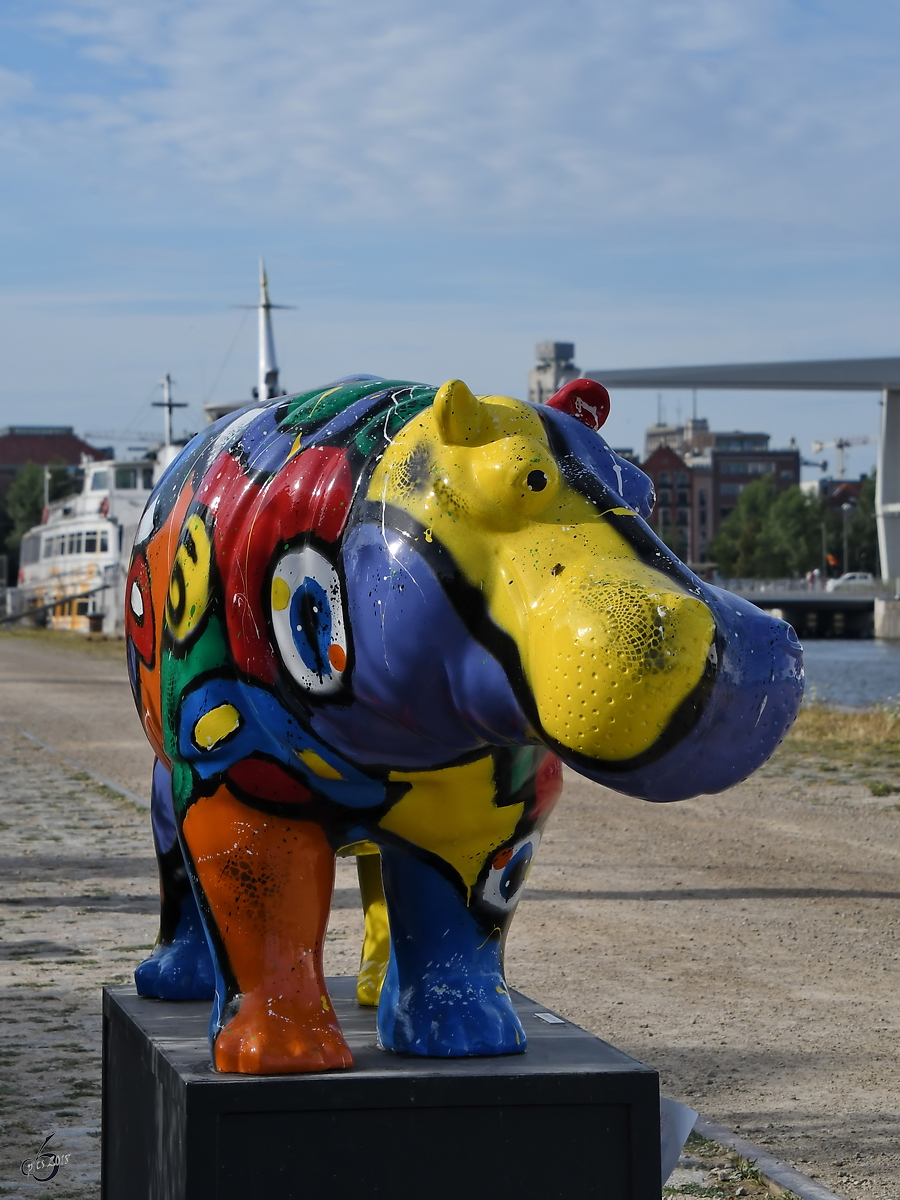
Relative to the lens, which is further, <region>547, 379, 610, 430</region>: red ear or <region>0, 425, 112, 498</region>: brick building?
<region>0, 425, 112, 498</region>: brick building

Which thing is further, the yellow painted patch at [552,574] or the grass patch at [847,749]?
the grass patch at [847,749]

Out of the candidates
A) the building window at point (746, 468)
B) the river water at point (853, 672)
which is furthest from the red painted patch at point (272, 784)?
the building window at point (746, 468)

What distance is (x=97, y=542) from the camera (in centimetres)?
5119

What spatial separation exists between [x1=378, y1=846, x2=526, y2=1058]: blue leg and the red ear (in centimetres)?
104

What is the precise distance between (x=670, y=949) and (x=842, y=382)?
76653 millimetres

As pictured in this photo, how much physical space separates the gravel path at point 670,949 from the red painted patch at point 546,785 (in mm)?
1712

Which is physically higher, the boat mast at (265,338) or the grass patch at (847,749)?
the boat mast at (265,338)

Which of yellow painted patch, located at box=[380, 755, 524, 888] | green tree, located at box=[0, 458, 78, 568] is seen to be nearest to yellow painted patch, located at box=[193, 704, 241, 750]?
yellow painted patch, located at box=[380, 755, 524, 888]

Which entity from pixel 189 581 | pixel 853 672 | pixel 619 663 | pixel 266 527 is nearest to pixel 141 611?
pixel 189 581

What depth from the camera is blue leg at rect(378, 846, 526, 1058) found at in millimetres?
3641

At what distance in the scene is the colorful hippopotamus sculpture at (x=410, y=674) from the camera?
2924 mm

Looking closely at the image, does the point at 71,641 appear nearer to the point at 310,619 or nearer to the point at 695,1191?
the point at 695,1191

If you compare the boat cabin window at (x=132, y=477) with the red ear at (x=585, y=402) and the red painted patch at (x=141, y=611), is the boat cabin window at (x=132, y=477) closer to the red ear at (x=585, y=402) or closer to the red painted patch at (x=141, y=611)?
the red painted patch at (x=141, y=611)

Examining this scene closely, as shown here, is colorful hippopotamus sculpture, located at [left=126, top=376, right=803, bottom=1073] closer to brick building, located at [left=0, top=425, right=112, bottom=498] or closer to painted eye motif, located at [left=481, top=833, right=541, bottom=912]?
painted eye motif, located at [left=481, top=833, right=541, bottom=912]
